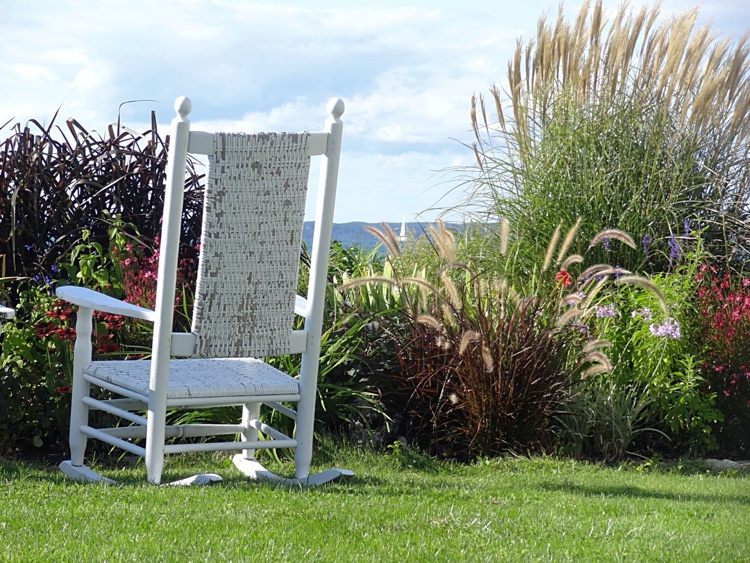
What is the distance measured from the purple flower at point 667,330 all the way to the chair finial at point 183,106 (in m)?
2.85

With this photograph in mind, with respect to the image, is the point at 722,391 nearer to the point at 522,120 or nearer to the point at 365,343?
the point at 365,343

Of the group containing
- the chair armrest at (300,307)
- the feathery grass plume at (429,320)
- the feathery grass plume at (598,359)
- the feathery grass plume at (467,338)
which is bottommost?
the feathery grass plume at (598,359)

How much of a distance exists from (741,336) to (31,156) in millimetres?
4519

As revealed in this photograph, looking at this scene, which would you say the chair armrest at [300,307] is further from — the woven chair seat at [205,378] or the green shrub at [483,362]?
the green shrub at [483,362]

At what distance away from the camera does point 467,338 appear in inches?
164

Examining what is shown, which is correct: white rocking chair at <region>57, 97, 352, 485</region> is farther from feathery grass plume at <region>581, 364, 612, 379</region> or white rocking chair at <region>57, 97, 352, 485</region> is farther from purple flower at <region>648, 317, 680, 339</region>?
purple flower at <region>648, 317, 680, 339</region>

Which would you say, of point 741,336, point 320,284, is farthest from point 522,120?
point 320,284

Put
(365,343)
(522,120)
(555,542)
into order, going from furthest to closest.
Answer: (522,120) < (365,343) < (555,542)

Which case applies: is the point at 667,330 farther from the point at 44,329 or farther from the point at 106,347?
the point at 44,329

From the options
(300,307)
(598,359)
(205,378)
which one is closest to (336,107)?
(300,307)

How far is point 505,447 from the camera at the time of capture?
182 inches

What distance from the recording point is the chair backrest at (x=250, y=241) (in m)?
3.39

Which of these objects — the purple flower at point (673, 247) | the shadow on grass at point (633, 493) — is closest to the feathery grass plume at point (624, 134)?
the purple flower at point (673, 247)

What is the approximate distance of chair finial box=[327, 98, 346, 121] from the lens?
11.8 feet
